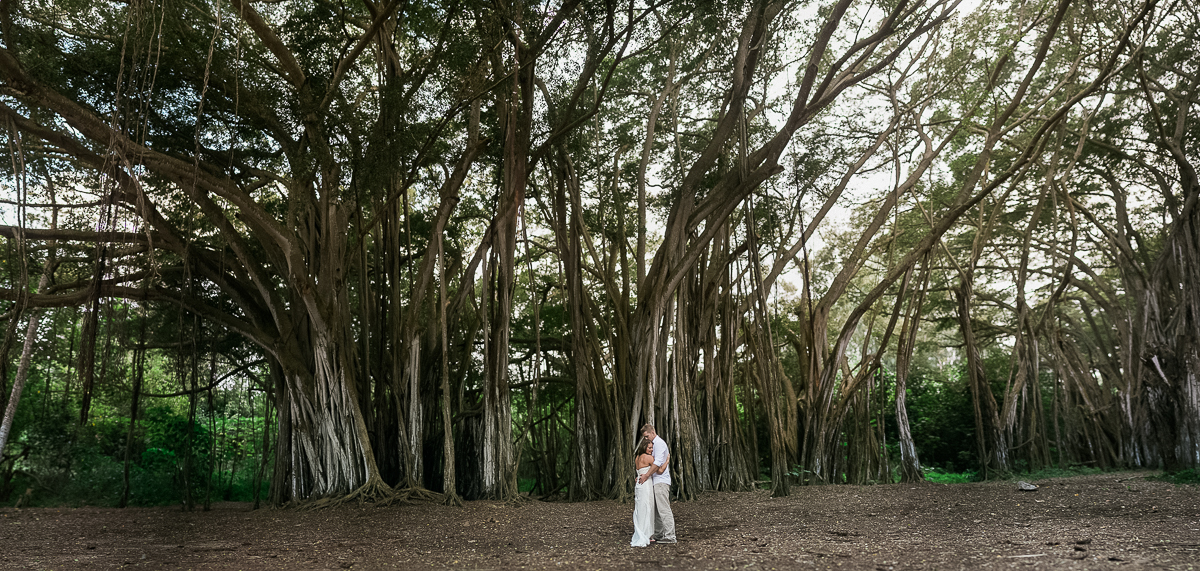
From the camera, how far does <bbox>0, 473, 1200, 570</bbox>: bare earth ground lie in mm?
3609

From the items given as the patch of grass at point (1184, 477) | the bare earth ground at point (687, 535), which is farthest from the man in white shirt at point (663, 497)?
the patch of grass at point (1184, 477)

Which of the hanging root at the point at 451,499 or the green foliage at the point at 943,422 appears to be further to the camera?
the green foliage at the point at 943,422

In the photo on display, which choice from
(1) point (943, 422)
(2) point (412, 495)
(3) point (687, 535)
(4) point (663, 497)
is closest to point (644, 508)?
(4) point (663, 497)

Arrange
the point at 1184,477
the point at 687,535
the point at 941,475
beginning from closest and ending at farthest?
the point at 687,535, the point at 1184,477, the point at 941,475

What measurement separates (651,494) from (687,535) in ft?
1.89

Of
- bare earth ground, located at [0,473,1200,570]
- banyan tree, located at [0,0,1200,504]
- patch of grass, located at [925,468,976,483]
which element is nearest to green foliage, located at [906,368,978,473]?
patch of grass, located at [925,468,976,483]

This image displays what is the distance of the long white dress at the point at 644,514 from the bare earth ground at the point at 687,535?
0.33 ft

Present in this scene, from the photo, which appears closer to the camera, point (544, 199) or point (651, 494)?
point (651, 494)

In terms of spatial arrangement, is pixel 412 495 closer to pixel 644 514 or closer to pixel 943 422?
Answer: pixel 644 514

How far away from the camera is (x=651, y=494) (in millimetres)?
4320

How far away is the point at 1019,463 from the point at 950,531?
7048 mm

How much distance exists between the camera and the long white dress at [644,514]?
4273mm

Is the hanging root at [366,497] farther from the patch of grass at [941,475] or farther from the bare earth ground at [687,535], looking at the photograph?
the patch of grass at [941,475]

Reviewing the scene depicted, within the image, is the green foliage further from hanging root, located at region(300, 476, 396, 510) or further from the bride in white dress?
the bride in white dress
